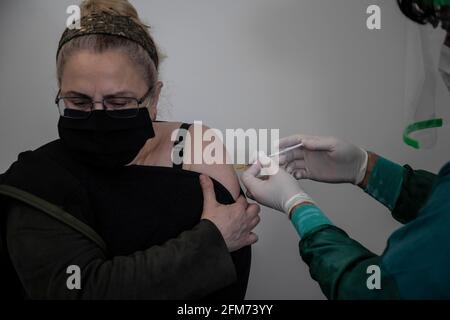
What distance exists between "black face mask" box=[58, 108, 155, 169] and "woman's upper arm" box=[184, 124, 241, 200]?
7.3 inches

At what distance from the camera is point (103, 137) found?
0.91 meters

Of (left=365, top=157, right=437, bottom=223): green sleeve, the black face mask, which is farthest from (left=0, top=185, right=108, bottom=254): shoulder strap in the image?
(left=365, top=157, right=437, bottom=223): green sleeve

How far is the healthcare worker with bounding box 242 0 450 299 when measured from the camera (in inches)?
26.3

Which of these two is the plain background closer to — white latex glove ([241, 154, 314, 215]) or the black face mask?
white latex glove ([241, 154, 314, 215])

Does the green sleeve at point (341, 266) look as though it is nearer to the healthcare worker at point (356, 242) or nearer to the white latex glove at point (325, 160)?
the healthcare worker at point (356, 242)

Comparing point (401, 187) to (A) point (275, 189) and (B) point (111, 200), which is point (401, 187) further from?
(B) point (111, 200)

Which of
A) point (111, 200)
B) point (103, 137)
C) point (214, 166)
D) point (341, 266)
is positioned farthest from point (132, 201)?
point (341, 266)

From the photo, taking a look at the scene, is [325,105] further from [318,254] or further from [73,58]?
[73,58]

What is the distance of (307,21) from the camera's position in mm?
1264

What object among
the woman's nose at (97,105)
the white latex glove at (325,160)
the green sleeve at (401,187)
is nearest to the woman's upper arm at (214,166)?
the white latex glove at (325,160)

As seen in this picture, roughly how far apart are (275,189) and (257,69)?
1.58 feet

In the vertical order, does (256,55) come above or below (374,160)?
above
